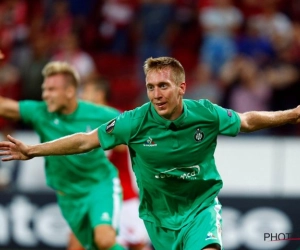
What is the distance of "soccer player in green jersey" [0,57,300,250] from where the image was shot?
641 cm

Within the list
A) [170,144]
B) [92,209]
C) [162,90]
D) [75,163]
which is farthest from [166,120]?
[92,209]

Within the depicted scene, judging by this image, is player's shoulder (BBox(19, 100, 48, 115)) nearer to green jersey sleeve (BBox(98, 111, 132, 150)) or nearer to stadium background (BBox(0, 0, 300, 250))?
green jersey sleeve (BBox(98, 111, 132, 150))

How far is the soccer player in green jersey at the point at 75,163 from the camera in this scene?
27.8ft

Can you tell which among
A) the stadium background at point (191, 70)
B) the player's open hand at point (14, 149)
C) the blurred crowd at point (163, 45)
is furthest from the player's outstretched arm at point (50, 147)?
the blurred crowd at point (163, 45)

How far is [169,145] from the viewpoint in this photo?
6492 mm

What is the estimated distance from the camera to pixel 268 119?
21.2ft

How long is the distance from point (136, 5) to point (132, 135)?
27.1 ft

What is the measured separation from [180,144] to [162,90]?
49 centimetres

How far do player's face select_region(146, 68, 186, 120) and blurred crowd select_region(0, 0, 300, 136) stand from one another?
6.49 meters

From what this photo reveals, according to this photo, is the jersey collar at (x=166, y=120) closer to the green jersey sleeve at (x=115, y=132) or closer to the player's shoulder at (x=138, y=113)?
the player's shoulder at (x=138, y=113)

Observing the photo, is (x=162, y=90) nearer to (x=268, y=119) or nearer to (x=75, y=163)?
(x=268, y=119)

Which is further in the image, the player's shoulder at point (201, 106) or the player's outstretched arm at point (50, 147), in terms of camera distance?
the player's shoulder at point (201, 106)

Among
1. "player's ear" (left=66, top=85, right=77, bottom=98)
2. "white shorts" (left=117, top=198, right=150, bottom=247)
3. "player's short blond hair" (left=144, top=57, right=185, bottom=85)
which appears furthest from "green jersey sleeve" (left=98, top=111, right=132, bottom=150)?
"white shorts" (left=117, top=198, right=150, bottom=247)

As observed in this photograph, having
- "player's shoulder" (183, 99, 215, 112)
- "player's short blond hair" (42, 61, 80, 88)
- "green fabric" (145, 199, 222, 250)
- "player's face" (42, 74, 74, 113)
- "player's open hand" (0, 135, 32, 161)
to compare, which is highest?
"player's short blond hair" (42, 61, 80, 88)
